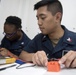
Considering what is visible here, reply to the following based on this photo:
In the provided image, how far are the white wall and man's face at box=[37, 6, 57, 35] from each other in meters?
1.00

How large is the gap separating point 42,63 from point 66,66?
0.14 metres

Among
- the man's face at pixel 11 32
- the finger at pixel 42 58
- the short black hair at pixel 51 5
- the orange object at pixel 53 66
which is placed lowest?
the orange object at pixel 53 66

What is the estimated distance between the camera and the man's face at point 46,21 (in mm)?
1373

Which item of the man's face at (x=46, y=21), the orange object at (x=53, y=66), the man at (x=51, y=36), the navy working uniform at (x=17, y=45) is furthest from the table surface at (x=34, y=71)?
the navy working uniform at (x=17, y=45)

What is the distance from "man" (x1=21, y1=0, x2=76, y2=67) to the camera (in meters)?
1.32

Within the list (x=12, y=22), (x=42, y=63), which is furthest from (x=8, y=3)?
(x=42, y=63)

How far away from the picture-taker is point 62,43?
4.35 feet

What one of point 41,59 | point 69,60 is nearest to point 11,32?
point 41,59

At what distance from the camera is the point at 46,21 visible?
1.39 m

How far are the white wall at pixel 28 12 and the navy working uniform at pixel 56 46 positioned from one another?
1.03 meters

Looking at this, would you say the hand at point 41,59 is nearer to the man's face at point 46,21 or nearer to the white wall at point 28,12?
the man's face at point 46,21

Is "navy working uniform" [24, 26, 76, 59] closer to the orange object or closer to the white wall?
the orange object

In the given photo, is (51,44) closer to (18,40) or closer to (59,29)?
(59,29)

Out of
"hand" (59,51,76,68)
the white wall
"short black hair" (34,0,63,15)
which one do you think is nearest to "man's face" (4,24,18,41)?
the white wall
